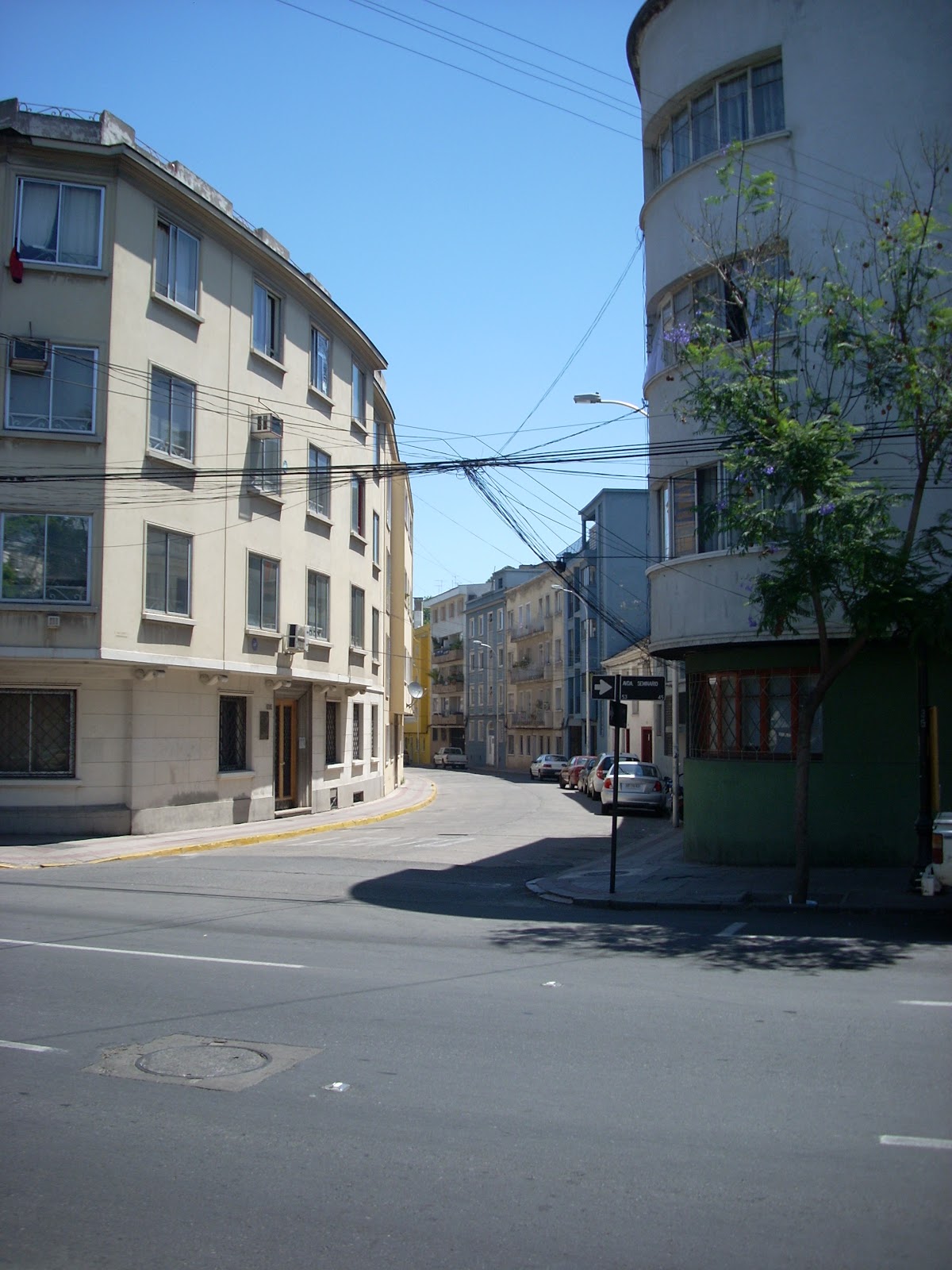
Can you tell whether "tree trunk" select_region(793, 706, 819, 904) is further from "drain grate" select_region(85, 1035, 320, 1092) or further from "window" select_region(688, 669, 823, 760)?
"drain grate" select_region(85, 1035, 320, 1092)

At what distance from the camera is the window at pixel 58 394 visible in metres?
20.5

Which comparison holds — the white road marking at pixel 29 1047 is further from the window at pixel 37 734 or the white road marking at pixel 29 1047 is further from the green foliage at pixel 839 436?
the window at pixel 37 734

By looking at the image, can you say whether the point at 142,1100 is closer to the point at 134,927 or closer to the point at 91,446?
the point at 134,927

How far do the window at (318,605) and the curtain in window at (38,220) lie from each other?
32.3 ft

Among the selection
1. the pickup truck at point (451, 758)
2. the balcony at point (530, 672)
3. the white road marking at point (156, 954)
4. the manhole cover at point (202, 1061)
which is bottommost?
the pickup truck at point (451, 758)

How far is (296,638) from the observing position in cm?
2611

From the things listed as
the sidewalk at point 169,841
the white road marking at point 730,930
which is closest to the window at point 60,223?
the sidewalk at point 169,841

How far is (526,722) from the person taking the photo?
76875 mm

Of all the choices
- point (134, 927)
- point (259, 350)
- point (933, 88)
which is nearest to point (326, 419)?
point (259, 350)

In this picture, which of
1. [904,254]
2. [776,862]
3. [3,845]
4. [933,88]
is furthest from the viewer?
[3,845]

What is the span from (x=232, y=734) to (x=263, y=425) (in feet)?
22.5

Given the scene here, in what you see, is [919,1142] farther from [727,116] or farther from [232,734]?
[232,734]

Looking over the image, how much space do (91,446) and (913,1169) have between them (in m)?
18.9

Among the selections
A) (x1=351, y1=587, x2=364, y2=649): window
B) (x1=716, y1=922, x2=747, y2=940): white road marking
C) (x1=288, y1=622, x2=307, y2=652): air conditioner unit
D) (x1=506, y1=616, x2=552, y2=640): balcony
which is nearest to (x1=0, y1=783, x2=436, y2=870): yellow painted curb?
(x1=288, y1=622, x2=307, y2=652): air conditioner unit
